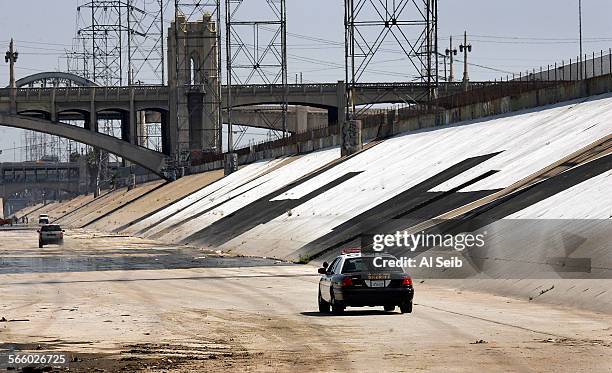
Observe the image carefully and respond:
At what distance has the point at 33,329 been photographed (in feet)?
88.4

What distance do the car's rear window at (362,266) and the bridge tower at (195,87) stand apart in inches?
4424

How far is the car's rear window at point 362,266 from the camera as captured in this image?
30.6 metres

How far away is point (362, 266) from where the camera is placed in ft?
101

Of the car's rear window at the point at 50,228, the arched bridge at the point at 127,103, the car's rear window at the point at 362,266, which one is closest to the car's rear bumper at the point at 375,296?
the car's rear window at the point at 362,266

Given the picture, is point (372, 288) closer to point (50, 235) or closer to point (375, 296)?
point (375, 296)

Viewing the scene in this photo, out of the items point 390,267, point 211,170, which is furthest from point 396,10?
point 390,267

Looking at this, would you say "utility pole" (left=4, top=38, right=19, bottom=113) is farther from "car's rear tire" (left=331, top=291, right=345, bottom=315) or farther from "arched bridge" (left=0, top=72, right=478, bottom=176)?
"car's rear tire" (left=331, top=291, right=345, bottom=315)

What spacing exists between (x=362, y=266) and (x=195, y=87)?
122 metres

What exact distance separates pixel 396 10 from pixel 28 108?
65.0 metres

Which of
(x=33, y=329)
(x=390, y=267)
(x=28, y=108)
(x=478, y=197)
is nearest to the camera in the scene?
(x=33, y=329)

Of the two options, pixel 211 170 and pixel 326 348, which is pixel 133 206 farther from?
pixel 326 348

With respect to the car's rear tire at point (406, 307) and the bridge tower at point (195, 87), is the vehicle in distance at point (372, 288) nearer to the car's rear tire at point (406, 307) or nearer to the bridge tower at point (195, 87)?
the car's rear tire at point (406, 307)

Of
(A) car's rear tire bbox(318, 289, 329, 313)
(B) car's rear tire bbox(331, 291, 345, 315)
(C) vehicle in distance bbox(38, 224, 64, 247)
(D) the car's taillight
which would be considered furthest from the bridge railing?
(D) the car's taillight

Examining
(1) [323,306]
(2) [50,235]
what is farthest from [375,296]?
(2) [50,235]
